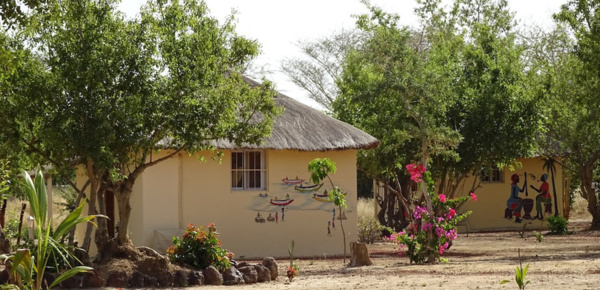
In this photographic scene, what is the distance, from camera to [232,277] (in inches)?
529

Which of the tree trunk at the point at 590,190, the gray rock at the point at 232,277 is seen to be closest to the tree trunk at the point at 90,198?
the gray rock at the point at 232,277

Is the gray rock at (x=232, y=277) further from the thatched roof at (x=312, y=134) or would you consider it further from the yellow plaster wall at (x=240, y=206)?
the thatched roof at (x=312, y=134)

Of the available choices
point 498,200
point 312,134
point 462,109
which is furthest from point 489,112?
point 498,200

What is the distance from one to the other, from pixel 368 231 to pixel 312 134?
442 cm

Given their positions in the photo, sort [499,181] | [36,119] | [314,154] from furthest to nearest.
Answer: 1. [499,181]
2. [314,154]
3. [36,119]

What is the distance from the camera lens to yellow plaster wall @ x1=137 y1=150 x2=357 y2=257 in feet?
60.1

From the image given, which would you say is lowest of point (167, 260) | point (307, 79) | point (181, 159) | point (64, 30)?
point (167, 260)

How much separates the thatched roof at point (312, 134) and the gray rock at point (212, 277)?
5561 mm

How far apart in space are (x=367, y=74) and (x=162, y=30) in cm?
754

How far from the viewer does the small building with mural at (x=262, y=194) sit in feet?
59.9

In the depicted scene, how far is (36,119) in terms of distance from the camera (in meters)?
12.8

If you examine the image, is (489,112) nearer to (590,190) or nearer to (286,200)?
(286,200)

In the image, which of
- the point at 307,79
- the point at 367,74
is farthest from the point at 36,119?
the point at 307,79

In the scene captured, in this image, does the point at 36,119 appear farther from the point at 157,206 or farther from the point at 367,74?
the point at 367,74
